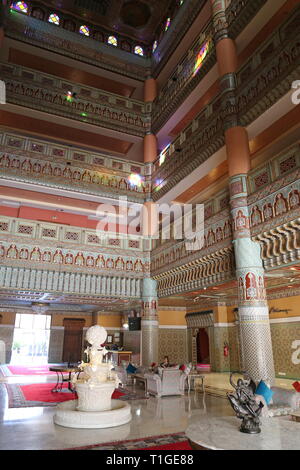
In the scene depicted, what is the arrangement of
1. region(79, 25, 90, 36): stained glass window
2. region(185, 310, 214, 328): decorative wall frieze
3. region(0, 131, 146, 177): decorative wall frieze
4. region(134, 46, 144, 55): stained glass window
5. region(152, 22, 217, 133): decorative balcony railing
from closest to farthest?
region(152, 22, 217, 133): decorative balcony railing → region(0, 131, 146, 177): decorative wall frieze → region(79, 25, 90, 36): stained glass window → region(185, 310, 214, 328): decorative wall frieze → region(134, 46, 144, 55): stained glass window

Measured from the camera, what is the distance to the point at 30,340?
19672 mm

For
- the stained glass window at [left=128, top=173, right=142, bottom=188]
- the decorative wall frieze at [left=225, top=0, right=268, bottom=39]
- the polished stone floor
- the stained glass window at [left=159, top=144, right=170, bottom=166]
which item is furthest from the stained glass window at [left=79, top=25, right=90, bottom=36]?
the polished stone floor

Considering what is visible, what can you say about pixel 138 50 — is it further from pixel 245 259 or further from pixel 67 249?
pixel 245 259

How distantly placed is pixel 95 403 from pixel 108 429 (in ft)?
2.01

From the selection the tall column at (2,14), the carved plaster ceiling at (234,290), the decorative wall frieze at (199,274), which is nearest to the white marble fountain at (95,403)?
the decorative wall frieze at (199,274)

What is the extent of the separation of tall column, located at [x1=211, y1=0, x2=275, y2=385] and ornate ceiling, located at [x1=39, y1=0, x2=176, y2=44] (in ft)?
24.6

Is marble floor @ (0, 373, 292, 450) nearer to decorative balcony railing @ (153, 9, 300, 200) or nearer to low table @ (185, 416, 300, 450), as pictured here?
low table @ (185, 416, 300, 450)

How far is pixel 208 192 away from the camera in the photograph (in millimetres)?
12938

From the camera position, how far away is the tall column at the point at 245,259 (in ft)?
21.2

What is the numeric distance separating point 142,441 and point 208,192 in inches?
389

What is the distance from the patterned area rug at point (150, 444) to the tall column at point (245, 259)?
2.39 m

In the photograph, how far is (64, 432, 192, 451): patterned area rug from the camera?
429 cm
